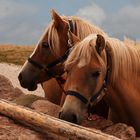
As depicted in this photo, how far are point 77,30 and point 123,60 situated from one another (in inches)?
83.5

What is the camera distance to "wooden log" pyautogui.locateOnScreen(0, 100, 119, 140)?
594cm

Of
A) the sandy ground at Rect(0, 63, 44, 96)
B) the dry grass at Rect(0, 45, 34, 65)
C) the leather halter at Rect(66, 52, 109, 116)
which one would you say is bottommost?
the dry grass at Rect(0, 45, 34, 65)

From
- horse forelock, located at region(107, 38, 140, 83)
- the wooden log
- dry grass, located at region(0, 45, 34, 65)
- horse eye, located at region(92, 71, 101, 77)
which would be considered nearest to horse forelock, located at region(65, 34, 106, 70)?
horse eye, located at region(92, 71, 101, 77)

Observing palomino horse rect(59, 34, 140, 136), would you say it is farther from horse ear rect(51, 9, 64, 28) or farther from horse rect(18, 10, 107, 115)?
horse ear rect(51, 9, 64, 28)

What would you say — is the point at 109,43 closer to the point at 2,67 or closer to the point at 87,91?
the point at 87,91

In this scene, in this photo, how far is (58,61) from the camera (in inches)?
352

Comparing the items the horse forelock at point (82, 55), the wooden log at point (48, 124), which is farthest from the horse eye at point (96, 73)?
the wooden log at point (48, 124)

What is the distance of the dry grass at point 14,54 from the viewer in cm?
3934

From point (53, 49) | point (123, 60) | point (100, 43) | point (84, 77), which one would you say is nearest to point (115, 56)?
point (123, 60)

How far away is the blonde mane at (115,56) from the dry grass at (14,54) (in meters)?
30.6

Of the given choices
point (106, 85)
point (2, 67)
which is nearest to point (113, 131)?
point (106, 85)

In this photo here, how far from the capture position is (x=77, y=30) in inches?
359

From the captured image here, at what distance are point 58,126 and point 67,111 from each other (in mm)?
297

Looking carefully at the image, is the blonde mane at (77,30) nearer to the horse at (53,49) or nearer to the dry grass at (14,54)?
the horse at (53,49)
